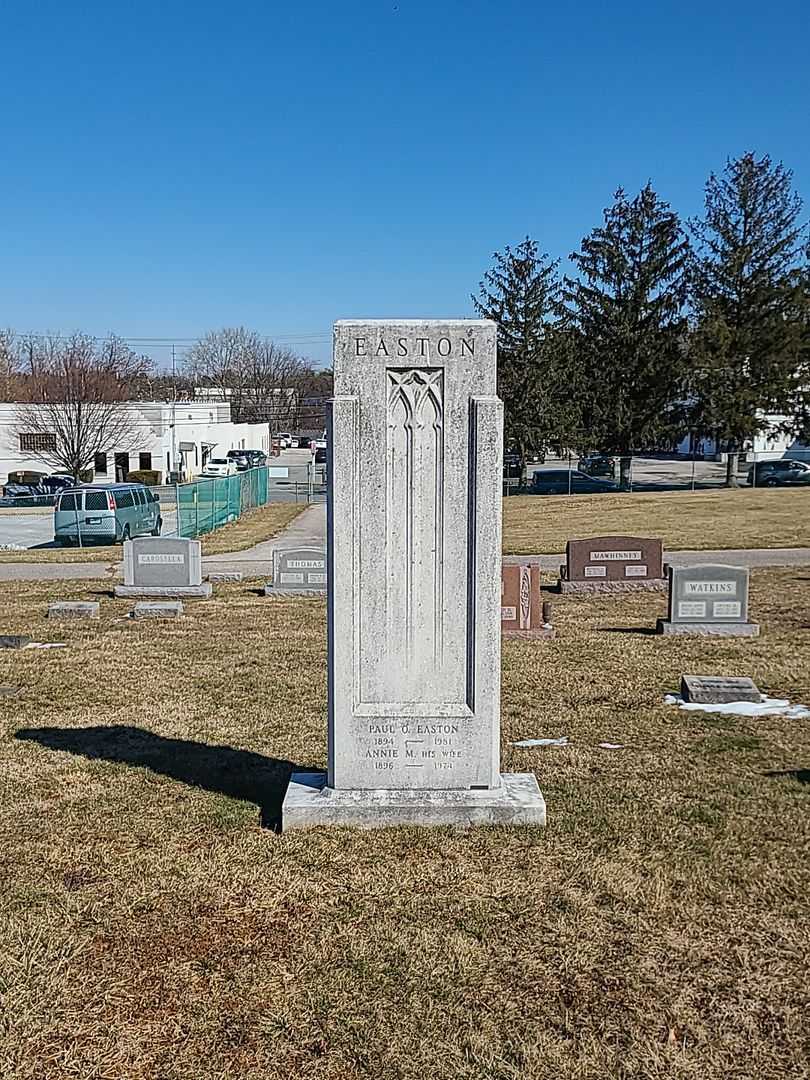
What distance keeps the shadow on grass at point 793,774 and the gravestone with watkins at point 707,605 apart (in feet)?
18.0

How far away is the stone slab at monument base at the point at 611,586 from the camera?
15445mm

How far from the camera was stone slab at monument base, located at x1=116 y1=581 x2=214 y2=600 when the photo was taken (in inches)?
602

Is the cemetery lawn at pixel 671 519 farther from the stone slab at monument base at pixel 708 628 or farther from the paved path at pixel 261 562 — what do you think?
the stone slab at monument base at pixel 708 628

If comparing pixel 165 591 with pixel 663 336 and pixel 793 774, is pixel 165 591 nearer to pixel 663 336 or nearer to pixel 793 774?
pixel 793 774

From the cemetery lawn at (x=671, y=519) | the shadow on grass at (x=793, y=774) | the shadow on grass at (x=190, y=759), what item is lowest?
the shadow on grass at (x=190, y=759)

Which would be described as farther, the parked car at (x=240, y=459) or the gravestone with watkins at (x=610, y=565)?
the parked car at (x=240, y=459)

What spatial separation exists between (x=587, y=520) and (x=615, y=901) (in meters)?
25.7

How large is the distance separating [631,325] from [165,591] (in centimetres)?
3321

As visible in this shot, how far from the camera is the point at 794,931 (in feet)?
14.7

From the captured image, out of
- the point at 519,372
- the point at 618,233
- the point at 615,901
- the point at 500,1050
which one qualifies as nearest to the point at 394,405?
the point at 615,901

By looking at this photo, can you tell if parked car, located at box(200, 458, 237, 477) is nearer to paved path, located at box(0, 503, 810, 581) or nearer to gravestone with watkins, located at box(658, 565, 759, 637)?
paved path, located at box(0, 503, 810, 581)

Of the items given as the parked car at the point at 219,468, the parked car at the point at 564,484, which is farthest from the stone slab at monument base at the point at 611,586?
the parked car at the point at 219,468

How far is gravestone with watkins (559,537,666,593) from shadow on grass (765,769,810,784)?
8779 mm

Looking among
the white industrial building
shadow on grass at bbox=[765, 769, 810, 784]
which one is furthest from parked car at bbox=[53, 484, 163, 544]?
the white industrial building
